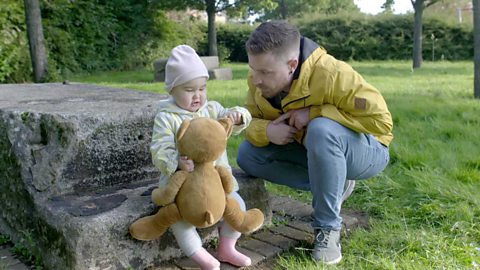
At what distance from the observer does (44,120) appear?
2.35 meters

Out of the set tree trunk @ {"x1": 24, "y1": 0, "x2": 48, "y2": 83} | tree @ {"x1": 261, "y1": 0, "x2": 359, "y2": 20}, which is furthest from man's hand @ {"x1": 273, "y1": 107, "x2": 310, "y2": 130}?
tree @ {"x1": 261, "y1": 0, "x2": 359, "y2": 20}

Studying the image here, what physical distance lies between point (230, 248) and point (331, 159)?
0.61m

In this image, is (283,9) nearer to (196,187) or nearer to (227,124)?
(227,124)

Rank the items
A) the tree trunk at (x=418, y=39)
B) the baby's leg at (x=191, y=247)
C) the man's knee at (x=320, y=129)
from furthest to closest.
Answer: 1. the tree trunk at (x=418, y=39)
2. the man's knee at (x=320, y=129)
3. the baby's leg at (x=191, y=247)

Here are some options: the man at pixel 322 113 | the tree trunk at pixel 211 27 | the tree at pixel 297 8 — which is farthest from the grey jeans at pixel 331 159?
the tree at pixel 297 8

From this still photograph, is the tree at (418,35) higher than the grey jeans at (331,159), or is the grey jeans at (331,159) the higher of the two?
the tree at (418,35)

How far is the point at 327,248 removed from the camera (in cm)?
229

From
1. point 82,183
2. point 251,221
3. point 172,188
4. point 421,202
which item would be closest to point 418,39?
point 421,202

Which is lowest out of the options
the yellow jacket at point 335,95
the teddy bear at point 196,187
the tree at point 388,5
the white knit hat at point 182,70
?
the teddy bear at point 196,187

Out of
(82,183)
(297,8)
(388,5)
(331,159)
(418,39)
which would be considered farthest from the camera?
(297,8)

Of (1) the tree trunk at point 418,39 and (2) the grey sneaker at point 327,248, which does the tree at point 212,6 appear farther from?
(2) the grey sneaker at point 327,248

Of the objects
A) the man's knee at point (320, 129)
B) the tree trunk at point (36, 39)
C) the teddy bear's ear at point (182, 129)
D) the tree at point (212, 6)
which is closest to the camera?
the teddy bear's ear at point (182, 129)

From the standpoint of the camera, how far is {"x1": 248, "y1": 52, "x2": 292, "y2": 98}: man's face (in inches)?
87.7

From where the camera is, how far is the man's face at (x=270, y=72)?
223cm
